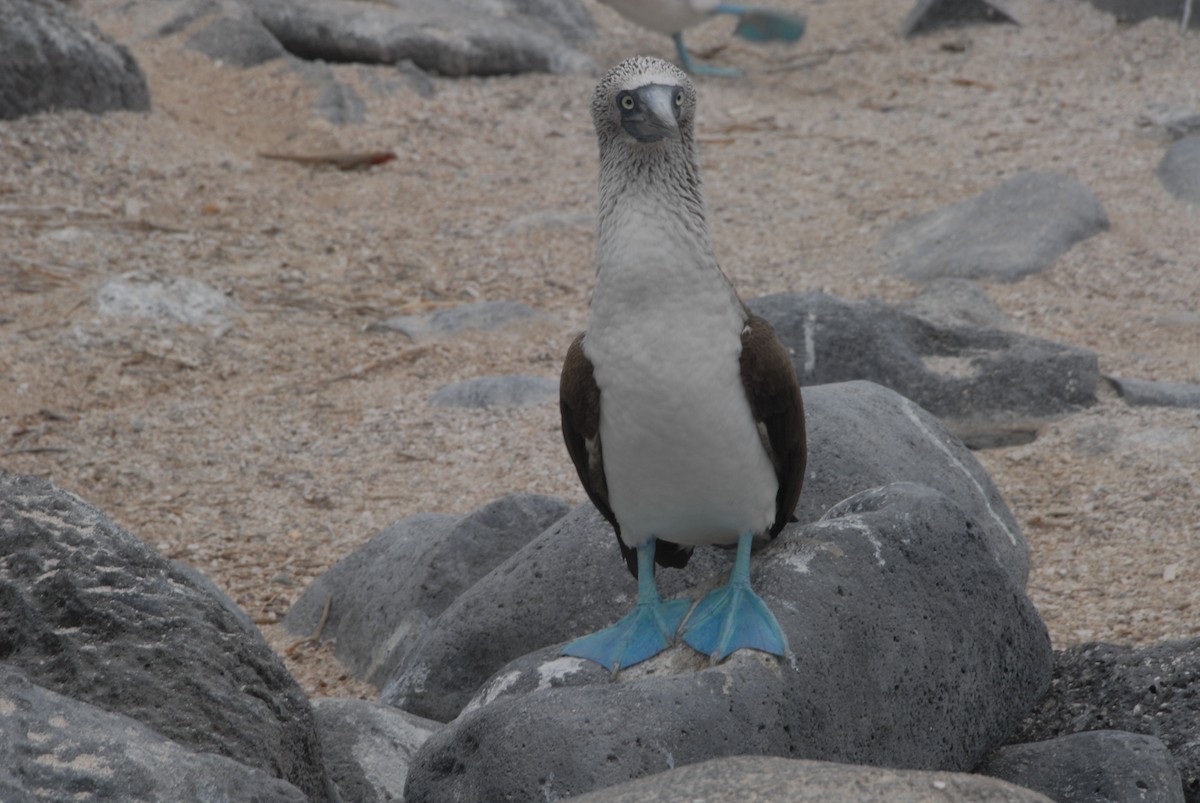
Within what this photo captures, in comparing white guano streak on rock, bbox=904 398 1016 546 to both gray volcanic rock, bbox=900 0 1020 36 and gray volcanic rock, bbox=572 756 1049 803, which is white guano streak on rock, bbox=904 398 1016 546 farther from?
gray volcanic rock, bbox=900 0 1020 36

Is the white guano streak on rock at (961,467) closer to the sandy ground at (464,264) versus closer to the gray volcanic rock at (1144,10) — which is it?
the sandy ground at (464,264)

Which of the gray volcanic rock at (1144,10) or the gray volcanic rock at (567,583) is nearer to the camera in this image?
the gray volcanic rock at (567,583)

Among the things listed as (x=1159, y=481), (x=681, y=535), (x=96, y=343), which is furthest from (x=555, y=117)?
(x=681, y=535)

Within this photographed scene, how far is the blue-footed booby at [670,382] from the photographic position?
10.8ft

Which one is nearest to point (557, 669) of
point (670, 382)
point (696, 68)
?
point (670, 382)

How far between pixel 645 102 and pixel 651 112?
0.04 metres

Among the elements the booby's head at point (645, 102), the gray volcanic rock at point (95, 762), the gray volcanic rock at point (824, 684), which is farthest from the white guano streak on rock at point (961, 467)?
the gray volcanic rock at point (95, 762)

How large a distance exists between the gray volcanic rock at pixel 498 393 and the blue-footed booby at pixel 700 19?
602 cm

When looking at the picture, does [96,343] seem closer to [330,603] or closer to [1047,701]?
[330,603]

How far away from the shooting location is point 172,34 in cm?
1049

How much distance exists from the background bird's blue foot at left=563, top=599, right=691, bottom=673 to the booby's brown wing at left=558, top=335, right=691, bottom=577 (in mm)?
243

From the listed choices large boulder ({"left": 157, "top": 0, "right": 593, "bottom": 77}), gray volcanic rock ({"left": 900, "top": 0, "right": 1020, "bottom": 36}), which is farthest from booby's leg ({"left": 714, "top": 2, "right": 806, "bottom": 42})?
large boulder ({"left": 157, "top": 0, "right": 593, "bottom": 77})

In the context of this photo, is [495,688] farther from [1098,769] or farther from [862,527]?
[1098,769]

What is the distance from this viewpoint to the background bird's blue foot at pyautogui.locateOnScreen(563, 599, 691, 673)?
11.3ft
